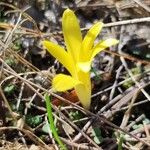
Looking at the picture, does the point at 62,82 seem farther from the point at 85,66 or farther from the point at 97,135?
the point at 97,135

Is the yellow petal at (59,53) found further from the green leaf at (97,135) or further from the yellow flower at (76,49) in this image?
the green leaf at (97,135)

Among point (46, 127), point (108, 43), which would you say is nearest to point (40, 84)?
point (46, 127)

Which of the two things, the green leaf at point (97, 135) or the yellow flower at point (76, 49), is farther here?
the green leaf at point (97, 135)

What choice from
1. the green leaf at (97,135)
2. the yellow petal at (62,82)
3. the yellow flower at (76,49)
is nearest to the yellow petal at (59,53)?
the yellow flower at (76,49)

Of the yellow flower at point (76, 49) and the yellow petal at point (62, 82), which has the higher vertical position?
the yellow flower at point (76, 49)

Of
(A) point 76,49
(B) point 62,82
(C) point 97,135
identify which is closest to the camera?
(B) point 62,82

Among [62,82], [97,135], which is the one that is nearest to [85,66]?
[62,82]

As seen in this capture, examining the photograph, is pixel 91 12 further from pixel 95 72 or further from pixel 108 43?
pixel 108 43
